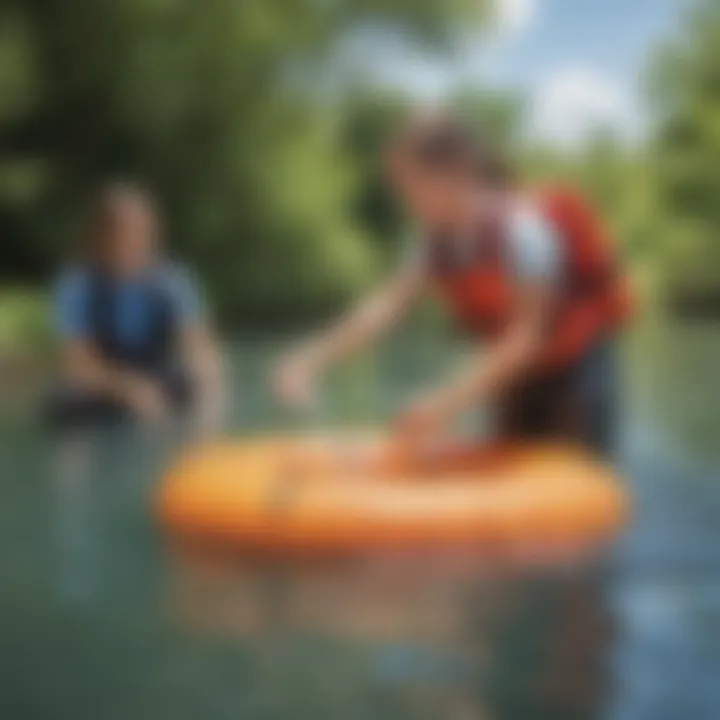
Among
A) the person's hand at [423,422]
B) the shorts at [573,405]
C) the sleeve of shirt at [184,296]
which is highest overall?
the sleeve of shirt at [184,296]

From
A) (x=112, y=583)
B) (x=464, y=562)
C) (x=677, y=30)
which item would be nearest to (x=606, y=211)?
(x=677, y=30)

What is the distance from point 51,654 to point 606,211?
0.46 metres

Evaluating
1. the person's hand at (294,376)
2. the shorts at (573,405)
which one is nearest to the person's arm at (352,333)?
the person's hand at (294,376)

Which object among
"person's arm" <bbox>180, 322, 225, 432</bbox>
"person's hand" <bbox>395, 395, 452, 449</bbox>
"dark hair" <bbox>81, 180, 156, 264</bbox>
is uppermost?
"dark hair" <bbox>81, 180, 156, 264</bbox>

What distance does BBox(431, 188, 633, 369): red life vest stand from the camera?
3.81 ft

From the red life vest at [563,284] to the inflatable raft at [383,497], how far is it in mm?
77

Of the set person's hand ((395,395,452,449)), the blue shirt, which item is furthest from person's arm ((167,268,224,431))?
person's hand ((395,395,452,449))

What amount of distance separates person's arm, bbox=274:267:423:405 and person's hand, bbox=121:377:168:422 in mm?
102

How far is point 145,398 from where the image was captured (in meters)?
1.27

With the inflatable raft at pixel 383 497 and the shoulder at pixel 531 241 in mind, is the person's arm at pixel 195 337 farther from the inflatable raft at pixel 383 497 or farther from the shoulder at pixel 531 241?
the shoulder at pixel 531 241

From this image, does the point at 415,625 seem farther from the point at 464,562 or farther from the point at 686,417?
the point at 686,417

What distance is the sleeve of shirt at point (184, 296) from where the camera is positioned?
4.06 ft

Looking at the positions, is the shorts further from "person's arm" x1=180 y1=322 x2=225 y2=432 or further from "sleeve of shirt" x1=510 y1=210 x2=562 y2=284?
"person's arm" x1=180 y1=322 x2=225 y2=432

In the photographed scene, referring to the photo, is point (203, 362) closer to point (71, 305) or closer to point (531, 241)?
point (71, 305)
